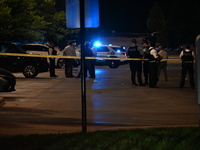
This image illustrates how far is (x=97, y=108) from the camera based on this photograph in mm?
13094

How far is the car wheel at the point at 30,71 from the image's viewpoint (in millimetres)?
23078

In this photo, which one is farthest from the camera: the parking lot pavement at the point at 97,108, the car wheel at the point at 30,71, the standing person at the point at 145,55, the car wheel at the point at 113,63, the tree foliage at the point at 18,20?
the car wheel at the point at 113,63

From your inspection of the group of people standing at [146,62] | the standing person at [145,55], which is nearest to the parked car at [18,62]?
the group of people standing at [146,62]

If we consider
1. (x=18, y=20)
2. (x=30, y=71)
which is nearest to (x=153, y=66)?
(x=30, y=71)

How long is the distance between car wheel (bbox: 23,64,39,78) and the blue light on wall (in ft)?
49.9

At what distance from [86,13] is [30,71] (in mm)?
15520

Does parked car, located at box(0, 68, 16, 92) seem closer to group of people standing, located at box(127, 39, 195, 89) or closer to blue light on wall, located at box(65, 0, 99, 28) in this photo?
group of people standing, located at box(127, 39, 195, 89)

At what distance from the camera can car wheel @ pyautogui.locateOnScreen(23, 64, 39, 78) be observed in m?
23.1

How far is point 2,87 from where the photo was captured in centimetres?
1384

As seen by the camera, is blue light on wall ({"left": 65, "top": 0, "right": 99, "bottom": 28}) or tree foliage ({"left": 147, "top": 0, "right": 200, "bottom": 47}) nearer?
blue light on wall ({"left": 65, "top": 0, "right": 99, "bottom": 28})

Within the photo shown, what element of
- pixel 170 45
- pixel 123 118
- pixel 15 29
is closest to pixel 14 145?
pixel 123 118

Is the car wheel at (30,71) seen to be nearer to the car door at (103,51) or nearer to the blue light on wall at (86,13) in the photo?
the car door at (103,51)

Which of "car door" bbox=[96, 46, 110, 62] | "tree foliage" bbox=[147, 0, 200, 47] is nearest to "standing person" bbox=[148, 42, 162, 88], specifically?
"car door" bbox=[96, 46, 110, 62]

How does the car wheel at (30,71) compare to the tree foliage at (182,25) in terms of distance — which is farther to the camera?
the tree foliage at (182,25)
